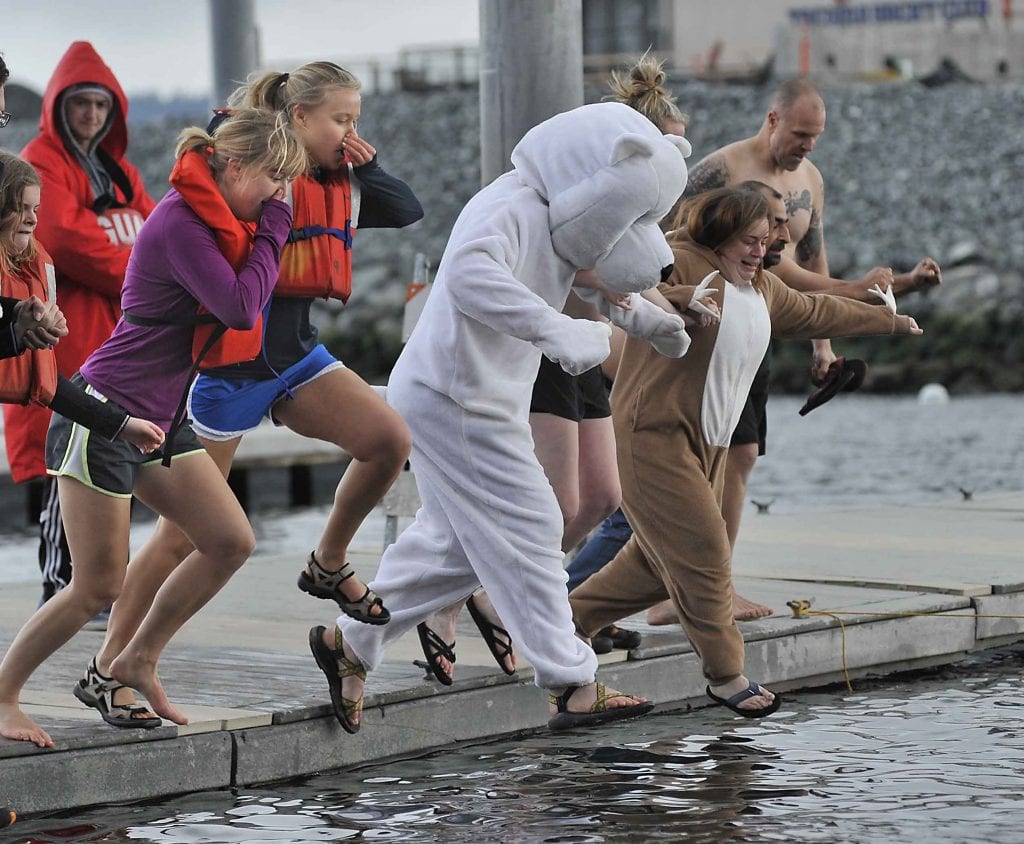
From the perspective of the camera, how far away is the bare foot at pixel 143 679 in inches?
241

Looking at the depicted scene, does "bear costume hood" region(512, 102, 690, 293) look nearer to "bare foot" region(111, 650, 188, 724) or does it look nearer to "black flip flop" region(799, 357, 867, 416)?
"black flip flop" region(799, 357, 867, 416)

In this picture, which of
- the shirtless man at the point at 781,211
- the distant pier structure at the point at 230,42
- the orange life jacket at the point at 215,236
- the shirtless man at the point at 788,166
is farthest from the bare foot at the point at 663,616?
the distant pier structure at the point at 230,42

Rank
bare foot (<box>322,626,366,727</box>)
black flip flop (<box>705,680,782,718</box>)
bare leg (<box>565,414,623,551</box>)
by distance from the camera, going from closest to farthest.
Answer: bare foot (<box>322,626,366,727</box>)
black flip flop (<box>705,680,782,718</box>)
bare leg (<box>565,414,623,551</box>)

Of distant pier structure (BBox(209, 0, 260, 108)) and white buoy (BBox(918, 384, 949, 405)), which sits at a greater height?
distant pier structure (BBox(209, 0, 260, 108))

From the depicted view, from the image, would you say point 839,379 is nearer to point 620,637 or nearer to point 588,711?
point 620,637

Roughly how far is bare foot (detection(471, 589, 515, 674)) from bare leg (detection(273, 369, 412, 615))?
0.67 m

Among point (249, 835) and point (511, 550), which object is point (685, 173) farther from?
point (249, 835)

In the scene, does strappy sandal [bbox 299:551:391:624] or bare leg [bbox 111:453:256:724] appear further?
strappy sandal [bbox 299:551:391:624]

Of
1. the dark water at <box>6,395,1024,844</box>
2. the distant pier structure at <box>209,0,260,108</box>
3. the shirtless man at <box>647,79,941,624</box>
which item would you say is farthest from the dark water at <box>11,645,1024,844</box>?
the distant pier structure at <box>209,0,260,108</box>

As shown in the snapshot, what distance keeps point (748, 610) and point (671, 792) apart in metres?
1.92

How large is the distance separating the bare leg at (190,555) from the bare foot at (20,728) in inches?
13.2

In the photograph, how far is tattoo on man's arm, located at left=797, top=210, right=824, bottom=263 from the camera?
27.8 feet

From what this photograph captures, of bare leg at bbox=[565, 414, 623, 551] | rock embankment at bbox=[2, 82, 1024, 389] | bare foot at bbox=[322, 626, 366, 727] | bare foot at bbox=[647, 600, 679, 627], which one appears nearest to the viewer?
bare foot at bbox=[322, 626, 366, 727]

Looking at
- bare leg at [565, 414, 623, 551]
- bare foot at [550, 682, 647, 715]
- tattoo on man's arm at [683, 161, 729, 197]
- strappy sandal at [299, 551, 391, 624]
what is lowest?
bare foot at [550, 682, 647, 715]
